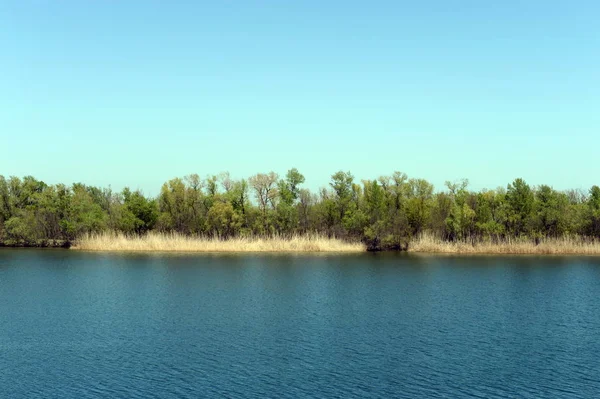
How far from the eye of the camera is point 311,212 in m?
73.4

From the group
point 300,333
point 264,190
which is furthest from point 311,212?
point 300,333

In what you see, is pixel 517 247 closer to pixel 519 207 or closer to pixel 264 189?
pixel 519 207

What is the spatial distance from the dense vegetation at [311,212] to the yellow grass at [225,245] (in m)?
4.29

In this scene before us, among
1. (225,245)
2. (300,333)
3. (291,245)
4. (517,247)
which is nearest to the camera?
(300,333)

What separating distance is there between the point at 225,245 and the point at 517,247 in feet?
104

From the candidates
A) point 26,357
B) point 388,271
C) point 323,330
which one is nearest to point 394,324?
point 323,330

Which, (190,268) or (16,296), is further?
(190,268)

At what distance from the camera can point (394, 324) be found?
27203 millimetres

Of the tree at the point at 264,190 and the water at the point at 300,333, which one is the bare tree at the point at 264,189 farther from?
the water at the point at 300,333

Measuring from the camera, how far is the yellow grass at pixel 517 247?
59094 mm

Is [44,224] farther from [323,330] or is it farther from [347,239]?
[323,330]

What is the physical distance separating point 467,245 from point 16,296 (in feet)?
145

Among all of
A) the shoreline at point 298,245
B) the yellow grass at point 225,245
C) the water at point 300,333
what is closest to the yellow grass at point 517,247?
the shoreline at point 298,245

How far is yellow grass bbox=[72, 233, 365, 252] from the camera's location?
64.2 metres
